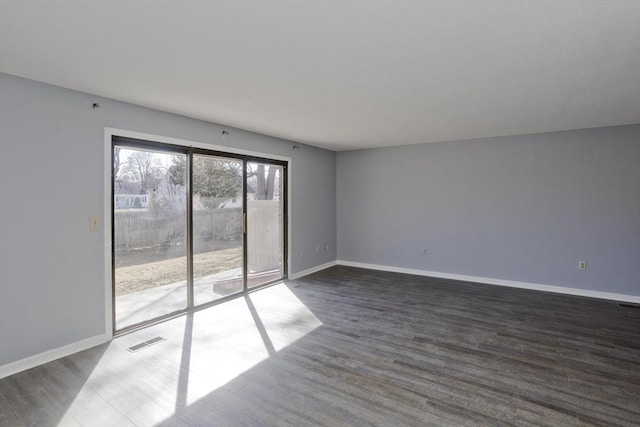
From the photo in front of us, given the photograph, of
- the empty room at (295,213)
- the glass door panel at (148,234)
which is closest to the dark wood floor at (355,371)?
the empty room at (295,213)

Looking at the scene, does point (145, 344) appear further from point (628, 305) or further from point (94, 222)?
point (628, 305)

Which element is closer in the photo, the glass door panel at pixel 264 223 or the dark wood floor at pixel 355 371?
the dark wood floor at pixel 355 371

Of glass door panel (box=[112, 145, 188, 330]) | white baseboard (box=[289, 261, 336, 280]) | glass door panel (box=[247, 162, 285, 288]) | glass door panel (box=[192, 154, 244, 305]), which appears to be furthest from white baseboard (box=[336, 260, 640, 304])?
glass door panel (box=[112, 145, 188, 330])

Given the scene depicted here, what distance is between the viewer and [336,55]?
2.35m

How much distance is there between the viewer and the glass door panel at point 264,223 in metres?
5.11

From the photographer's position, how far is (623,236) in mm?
4676

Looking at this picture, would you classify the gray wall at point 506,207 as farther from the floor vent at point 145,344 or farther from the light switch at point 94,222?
the light switch at point 94,222

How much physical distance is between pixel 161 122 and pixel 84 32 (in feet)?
5.94

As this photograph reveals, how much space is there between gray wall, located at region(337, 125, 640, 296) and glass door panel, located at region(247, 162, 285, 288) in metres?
1.79

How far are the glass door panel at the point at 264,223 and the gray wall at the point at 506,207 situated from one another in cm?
179

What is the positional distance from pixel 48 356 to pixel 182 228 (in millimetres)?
1734

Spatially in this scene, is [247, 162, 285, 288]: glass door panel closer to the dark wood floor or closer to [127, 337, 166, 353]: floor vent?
the dark wood floor

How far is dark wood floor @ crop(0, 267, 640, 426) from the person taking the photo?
222cm

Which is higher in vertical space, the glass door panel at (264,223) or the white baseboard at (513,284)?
the glass door panel at (264,223)
